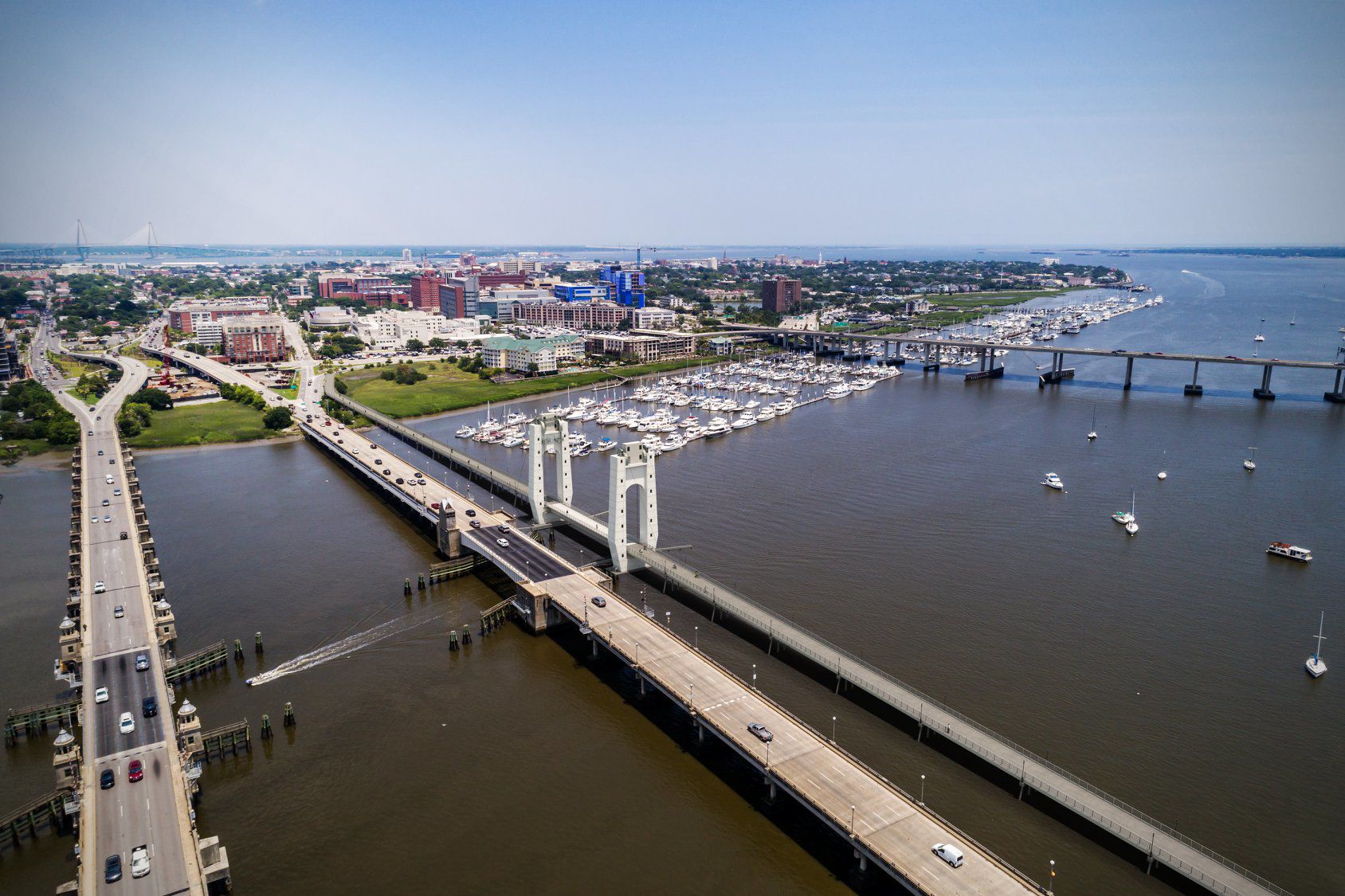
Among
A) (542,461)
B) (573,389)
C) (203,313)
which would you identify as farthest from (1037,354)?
(203,313)

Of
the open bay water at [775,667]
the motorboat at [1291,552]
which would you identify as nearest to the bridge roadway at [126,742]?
the open bay water at [775,667]

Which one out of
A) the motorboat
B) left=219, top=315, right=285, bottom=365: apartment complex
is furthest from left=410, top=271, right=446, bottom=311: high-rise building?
the motorboat

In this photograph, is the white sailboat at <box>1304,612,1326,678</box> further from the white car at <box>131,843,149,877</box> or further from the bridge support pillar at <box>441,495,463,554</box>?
the white car at <box>131,843,149,877</box>

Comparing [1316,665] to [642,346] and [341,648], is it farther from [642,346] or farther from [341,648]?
[642,346]

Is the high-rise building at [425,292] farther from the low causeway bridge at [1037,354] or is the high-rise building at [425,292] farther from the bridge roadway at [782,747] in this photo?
the bridge roadway at [782,747]

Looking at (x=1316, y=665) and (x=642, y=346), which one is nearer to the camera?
(x=1316, y=665)
